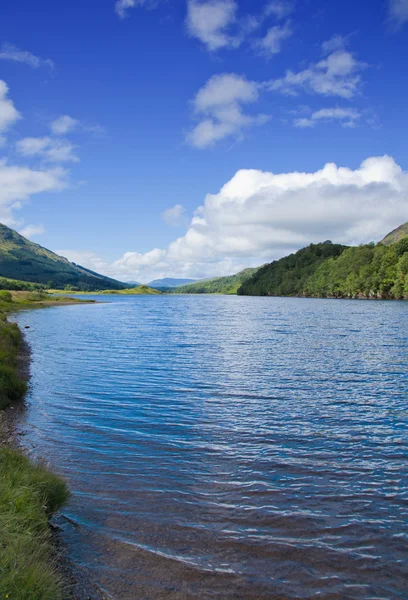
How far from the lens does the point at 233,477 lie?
12.6m

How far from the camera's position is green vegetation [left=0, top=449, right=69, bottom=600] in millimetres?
5980

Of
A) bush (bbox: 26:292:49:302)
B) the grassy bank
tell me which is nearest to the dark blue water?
the grassy bank

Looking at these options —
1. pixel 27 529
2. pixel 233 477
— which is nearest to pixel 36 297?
pixel 233 477

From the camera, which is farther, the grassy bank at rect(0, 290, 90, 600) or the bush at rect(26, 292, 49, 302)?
the bush at rect(26, 292, 49, 302)

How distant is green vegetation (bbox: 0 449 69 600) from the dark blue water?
3.30 ft

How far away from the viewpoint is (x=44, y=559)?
23.7ft

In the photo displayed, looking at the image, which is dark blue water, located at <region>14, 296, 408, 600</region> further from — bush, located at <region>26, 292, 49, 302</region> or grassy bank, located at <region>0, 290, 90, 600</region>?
bush, located at <region>26, 292, 49, 302</region>

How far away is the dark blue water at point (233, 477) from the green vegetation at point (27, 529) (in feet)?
3.30

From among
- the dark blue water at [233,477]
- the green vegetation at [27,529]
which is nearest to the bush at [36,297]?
the dark blue water at [233,477]

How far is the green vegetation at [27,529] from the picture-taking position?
5980 millimetres

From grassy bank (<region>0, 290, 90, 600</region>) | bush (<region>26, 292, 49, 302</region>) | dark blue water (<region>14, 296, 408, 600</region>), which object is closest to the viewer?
grassy bank (<region>0, 290, 90, 600</region>)

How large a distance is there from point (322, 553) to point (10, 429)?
1293cm

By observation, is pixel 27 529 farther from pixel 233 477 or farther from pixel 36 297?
pixel 36 297

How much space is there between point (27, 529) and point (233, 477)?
21.9ft
